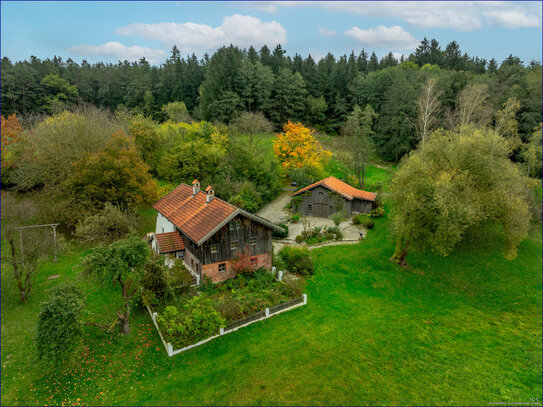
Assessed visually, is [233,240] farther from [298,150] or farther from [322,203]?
[298,150]

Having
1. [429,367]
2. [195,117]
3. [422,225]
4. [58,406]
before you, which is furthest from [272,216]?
[195,117]

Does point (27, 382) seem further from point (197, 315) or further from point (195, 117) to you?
point (195, 117)

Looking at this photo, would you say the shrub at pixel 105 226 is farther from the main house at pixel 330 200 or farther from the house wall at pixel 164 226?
the main house at pixel 330 200

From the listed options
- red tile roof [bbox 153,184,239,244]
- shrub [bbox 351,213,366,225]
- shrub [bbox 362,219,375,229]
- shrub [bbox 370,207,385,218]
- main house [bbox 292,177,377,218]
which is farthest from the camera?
main house [bbox 292,177,377,218]

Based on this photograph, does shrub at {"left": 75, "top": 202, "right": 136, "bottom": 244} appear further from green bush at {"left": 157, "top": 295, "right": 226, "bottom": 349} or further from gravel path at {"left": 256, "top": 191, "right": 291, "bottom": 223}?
gravel path at {"left": 256, "top": 191, "right": 291, "bottom": 223}

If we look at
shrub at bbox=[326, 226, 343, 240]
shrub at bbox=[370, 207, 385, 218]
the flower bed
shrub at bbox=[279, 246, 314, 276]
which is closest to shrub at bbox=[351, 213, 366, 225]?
shrub at bbox=[370, 207, 385, 218]

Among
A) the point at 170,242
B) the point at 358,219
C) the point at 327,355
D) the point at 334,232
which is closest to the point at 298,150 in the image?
the point at 358,219
